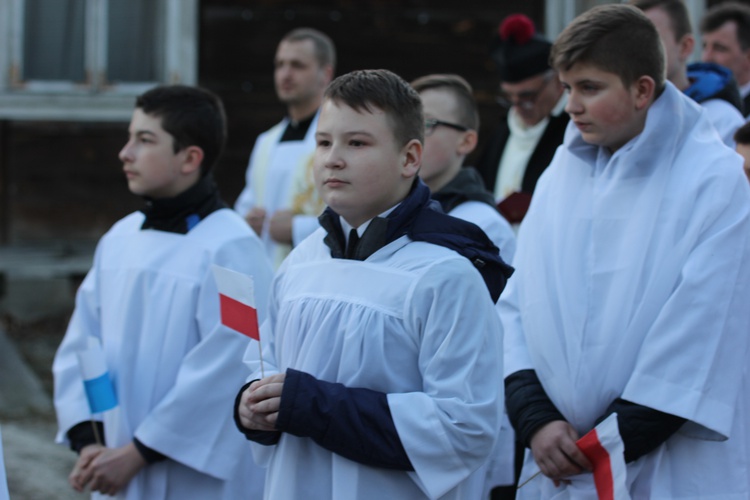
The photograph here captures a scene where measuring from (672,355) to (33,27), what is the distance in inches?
242

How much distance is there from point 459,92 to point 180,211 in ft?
3.53

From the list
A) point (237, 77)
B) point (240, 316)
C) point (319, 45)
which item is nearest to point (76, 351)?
point (240, 316)

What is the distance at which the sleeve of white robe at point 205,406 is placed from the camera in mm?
3365

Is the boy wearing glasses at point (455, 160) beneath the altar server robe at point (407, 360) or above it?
above

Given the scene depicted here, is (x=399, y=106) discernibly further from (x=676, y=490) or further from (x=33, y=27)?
(x=33, y=27)

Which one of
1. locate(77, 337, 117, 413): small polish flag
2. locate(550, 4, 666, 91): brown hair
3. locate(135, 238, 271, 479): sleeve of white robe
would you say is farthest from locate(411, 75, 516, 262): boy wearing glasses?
locate(77, 337, 117, 413): small polish flag

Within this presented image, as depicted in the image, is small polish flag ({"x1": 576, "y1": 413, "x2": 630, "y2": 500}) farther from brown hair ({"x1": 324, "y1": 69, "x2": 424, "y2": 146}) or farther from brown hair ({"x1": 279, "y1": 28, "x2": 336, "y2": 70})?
brown hair ({"x1": 279, "y1": 28, "x2": 336, "y2": 70})

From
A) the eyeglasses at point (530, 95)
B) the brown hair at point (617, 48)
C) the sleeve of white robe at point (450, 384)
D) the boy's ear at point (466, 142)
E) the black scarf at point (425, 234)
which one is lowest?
the sleeve of white robe at point (450, 384)

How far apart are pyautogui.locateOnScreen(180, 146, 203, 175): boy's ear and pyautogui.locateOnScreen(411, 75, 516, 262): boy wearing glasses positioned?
790 millimetres

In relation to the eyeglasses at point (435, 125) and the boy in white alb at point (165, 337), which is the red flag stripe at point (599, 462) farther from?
the eyeglasses at point (435, 125)

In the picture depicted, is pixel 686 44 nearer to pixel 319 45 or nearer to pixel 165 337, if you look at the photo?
pixel 319 45

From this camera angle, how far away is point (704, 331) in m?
2.69

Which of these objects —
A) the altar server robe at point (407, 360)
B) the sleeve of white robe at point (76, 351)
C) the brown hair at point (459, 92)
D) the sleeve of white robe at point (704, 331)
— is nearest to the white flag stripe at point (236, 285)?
the altar server robe at point (407, 360)

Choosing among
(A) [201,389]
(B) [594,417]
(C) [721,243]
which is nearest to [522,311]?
(B) [594,417]
